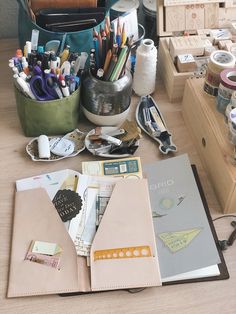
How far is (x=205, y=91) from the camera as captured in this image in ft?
2.64

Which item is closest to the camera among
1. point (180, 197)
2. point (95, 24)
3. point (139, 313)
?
point (139, 313)

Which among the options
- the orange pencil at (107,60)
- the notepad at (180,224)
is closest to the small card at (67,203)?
the notepad at (180,224)

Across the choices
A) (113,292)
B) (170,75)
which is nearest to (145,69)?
(170,75)

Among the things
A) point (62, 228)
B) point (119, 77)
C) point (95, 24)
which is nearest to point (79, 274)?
point (62, 228)

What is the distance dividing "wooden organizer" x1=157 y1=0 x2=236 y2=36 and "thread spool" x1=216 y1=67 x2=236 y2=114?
0.79 feet

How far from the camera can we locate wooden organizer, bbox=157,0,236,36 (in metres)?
0.93

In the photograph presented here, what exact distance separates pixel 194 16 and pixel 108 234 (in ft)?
1.81

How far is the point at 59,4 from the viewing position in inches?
32.7

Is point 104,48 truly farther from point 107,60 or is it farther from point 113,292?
point 113,292

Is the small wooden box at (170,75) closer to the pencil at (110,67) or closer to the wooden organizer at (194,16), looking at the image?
A: the wooden organizer at (194,16)

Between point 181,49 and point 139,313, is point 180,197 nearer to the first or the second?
point 139,313

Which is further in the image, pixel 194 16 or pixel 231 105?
pixel 194 16

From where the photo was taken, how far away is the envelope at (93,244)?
23.7 inches

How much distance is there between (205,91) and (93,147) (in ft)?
0.78
